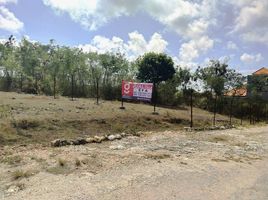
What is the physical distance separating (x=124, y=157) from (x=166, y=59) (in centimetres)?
3017

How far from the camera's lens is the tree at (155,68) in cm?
3962

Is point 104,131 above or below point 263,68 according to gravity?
below

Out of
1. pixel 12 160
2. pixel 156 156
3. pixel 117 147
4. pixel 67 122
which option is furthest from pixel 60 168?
pixel 67 122

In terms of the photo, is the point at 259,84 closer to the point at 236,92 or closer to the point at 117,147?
the point at 236,92

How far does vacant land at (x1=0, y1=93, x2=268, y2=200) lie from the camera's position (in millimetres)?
7793

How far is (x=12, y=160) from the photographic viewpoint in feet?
31.9

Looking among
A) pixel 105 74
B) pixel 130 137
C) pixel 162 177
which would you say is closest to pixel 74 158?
pixel 162 177

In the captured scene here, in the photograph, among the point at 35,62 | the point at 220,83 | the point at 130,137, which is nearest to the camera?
the point at 130,137

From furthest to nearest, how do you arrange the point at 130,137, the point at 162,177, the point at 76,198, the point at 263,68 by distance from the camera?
the point at 263,68
the point at 130,137
the point at 162,177
the point at 76,198

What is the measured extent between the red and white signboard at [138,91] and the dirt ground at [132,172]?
8.10 meters

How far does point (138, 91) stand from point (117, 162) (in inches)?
479

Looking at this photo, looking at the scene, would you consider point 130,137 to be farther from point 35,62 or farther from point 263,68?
point 263,68

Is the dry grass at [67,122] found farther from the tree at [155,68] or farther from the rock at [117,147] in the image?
the tree at [155,68]

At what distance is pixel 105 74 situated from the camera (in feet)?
131
